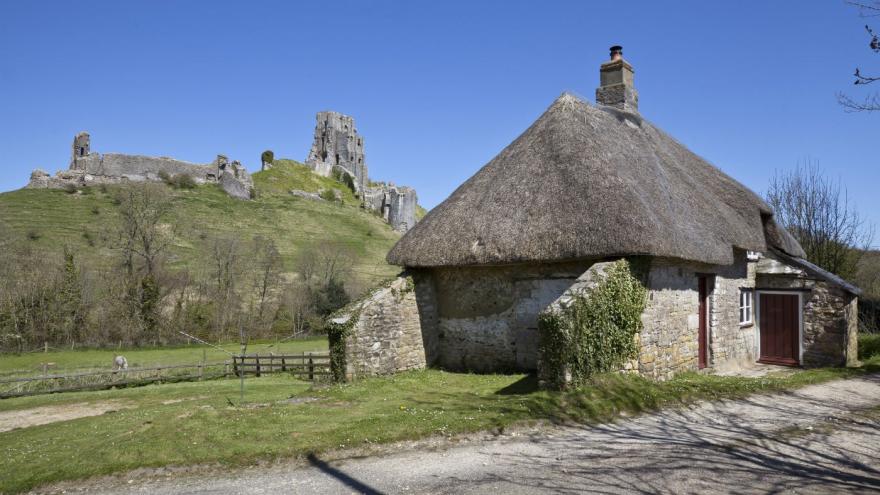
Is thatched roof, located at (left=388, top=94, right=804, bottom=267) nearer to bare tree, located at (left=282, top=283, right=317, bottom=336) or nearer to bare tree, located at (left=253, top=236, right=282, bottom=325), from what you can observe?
bare tree, located at (left=282, top=283, right=317, bottom=336)

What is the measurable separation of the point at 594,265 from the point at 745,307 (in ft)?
23.3

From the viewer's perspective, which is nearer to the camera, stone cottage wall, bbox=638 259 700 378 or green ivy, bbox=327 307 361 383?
stone cottage wall, bbox=638 259 700 378

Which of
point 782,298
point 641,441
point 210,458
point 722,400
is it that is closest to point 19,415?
point 210,458

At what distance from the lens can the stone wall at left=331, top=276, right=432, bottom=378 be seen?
1216 cm

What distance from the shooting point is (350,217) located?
65.1 m

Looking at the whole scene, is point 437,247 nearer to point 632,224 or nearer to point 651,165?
point 632,224

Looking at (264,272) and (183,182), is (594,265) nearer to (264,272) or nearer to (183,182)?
Answer: (264,272)

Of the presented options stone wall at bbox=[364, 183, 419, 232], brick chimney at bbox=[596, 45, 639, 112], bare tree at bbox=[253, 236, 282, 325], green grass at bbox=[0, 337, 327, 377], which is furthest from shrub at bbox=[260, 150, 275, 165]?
brick chimney at bbox=[596, 45, 639, 112]

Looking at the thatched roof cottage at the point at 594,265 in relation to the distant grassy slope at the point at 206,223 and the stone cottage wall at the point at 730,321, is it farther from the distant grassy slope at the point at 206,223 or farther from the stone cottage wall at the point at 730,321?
the distant grassy slope at the point at 206,223

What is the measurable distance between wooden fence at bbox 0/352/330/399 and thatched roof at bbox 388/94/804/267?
666cm

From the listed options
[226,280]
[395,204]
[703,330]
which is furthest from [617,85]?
[395,204]

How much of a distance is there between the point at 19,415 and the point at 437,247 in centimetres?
1131

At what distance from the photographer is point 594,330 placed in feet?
31.5

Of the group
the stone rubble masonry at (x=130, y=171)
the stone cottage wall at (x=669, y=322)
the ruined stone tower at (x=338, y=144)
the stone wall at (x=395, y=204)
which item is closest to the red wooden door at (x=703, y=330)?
the stone cottage wall at (x=669, y=322)
